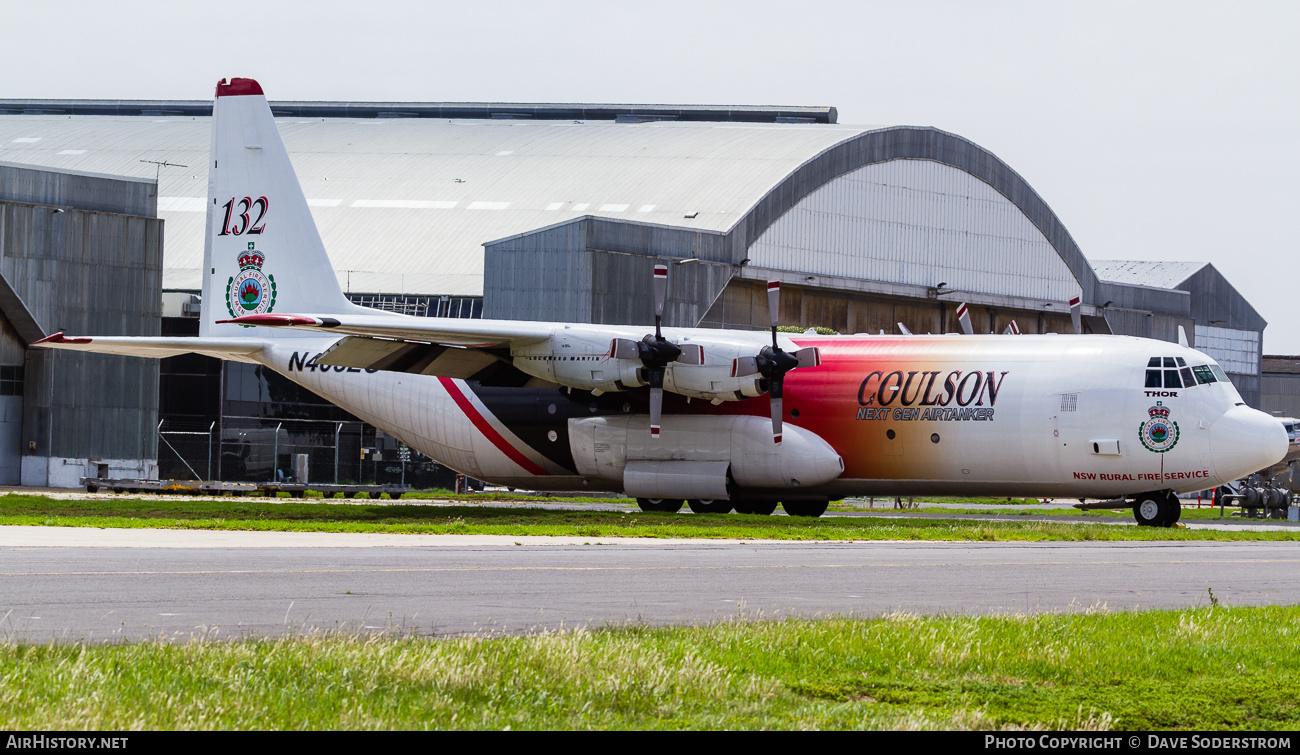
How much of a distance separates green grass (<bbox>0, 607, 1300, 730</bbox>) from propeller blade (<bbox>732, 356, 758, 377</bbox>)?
21.0 meters

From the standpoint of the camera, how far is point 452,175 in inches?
2699

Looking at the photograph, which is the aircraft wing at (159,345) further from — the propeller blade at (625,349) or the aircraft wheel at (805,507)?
the aircraft wheel at (805,507)

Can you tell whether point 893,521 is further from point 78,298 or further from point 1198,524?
point 78,298

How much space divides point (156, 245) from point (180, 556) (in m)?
36.2

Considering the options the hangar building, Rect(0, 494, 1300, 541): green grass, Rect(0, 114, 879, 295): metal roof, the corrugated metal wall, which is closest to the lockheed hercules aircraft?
Rect(0, 494, 1300, 541): green grass

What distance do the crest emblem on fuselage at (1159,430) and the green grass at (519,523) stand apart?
1864 mm

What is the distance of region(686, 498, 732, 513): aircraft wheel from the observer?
3616 centimetres

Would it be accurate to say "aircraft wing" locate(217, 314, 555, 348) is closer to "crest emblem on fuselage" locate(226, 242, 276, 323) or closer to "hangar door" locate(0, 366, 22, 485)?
"crest emblem on fuselage" locate(226, 242, 276, 323)

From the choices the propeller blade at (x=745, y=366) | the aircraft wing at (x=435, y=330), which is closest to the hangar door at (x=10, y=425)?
the aircraft wing at (x=435, y=330)

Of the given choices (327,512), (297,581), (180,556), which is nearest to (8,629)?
(297,581)

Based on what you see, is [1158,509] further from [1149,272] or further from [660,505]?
[1149,272]

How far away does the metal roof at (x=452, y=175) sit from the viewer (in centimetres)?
6166

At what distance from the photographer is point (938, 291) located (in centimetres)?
6650

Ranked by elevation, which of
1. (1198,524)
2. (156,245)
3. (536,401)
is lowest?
(1198,524)
